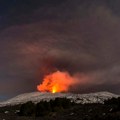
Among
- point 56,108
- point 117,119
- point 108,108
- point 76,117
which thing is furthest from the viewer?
point 56,108

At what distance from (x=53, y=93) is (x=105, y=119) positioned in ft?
300

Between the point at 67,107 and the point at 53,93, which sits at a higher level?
the point at 53,93

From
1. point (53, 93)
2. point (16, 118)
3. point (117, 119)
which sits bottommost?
point (117, 119)

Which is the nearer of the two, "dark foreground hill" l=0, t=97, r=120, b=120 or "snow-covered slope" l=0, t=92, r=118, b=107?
"dark foreground hill" l=0, t=97, r=120, b=120

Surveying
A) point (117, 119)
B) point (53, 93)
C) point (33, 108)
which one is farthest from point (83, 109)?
point (53, 93)

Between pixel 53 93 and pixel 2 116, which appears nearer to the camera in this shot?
pixel 2 116

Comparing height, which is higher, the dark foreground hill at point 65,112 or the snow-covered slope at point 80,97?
the snow-covered slope at point 80,97

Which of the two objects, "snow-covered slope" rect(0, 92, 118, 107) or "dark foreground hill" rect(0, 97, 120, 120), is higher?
"snow-covered slope" rect(0, 92, 118, 107)

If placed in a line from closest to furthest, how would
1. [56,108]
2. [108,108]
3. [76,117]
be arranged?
[76,117]
[108,108]
[56,108]

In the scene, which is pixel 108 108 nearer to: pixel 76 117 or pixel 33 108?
pixel 76 117

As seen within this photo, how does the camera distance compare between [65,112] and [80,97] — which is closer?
[65,112]

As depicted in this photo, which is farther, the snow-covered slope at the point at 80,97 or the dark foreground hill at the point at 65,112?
the snow-covered slope at the point at 80,97

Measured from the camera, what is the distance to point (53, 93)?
529 feet

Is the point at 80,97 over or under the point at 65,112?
over
